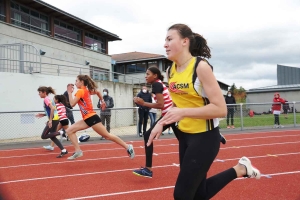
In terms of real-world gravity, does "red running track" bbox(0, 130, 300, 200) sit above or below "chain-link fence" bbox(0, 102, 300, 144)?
below

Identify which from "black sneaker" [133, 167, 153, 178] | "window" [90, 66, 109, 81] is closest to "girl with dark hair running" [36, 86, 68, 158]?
"black sneaker" [133, 167, 153, 178]

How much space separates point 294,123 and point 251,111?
2463 mm

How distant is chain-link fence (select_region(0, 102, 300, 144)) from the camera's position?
39.3ft

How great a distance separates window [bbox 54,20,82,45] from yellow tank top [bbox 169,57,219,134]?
2392 cm

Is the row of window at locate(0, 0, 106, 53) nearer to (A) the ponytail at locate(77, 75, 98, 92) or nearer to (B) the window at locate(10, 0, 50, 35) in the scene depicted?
(B) the window at locate(10, 0, 50, 35)

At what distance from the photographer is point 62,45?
23.8m

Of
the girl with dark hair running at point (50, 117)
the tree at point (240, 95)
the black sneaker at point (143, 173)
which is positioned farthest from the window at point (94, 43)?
the tree at point (240, 95)

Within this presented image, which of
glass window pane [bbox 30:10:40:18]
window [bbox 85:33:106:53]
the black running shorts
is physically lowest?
the black running shorts

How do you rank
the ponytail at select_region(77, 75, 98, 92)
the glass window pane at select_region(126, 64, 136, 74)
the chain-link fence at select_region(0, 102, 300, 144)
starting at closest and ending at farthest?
1. the ponytail at select_region(77, 75, 98, 92)
2. the chain-link fence at select_region(0, 102, 300, 144)
3. the glass window pane at select_region(126, 64, 136, 74)

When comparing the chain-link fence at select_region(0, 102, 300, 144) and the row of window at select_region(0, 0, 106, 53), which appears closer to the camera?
the chain-link fence at select_region(0, 102, 300, 144)

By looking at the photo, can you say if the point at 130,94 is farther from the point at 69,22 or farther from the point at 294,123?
the point at 294,123

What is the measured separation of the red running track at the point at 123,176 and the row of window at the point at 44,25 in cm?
1457

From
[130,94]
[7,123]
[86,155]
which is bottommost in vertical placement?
[86,155]

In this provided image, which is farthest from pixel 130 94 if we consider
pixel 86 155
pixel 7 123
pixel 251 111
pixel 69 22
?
pixel 86 155
